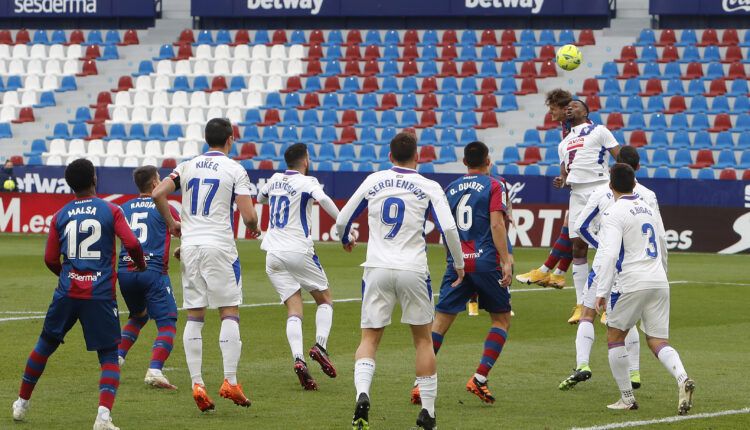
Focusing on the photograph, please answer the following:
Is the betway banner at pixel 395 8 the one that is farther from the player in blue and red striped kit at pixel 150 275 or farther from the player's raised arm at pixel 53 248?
the player's raised arm at pixel 53 248

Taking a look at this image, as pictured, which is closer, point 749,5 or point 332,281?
point 332,281

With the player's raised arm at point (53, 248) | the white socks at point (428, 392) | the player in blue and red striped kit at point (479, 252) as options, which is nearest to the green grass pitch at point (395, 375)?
the white socks at point (428, 392)

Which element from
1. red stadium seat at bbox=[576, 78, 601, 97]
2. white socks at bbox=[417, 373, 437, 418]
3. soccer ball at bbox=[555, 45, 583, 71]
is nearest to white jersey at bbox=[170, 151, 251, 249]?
white socks at bbox=[417, 373, 437, 418]

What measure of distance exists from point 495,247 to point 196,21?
1240 inches

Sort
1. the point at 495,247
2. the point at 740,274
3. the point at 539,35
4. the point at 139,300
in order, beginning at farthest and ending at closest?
the point at 539,35 → the point at 740,274 → the point at 139,300 → the point at 495,247

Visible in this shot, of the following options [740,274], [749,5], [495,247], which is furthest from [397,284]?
[749,5]

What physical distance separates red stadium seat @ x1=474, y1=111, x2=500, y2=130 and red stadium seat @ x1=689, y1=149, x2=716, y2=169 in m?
5.66

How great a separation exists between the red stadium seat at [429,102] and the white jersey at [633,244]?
82.8 ft

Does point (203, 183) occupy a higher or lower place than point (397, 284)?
higher

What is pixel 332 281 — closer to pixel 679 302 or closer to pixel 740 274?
pixel 679 302

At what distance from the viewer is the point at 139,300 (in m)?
11.2

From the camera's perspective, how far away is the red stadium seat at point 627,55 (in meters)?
34.6

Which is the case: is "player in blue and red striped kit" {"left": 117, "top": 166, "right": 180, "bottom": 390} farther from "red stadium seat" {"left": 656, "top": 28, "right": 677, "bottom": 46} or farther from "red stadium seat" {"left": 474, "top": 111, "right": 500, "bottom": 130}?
"red stadium seat" {"left": 656, "top": 28, "right": 677, "bottom": 46}

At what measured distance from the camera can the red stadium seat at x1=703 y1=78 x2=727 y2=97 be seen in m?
32.8
